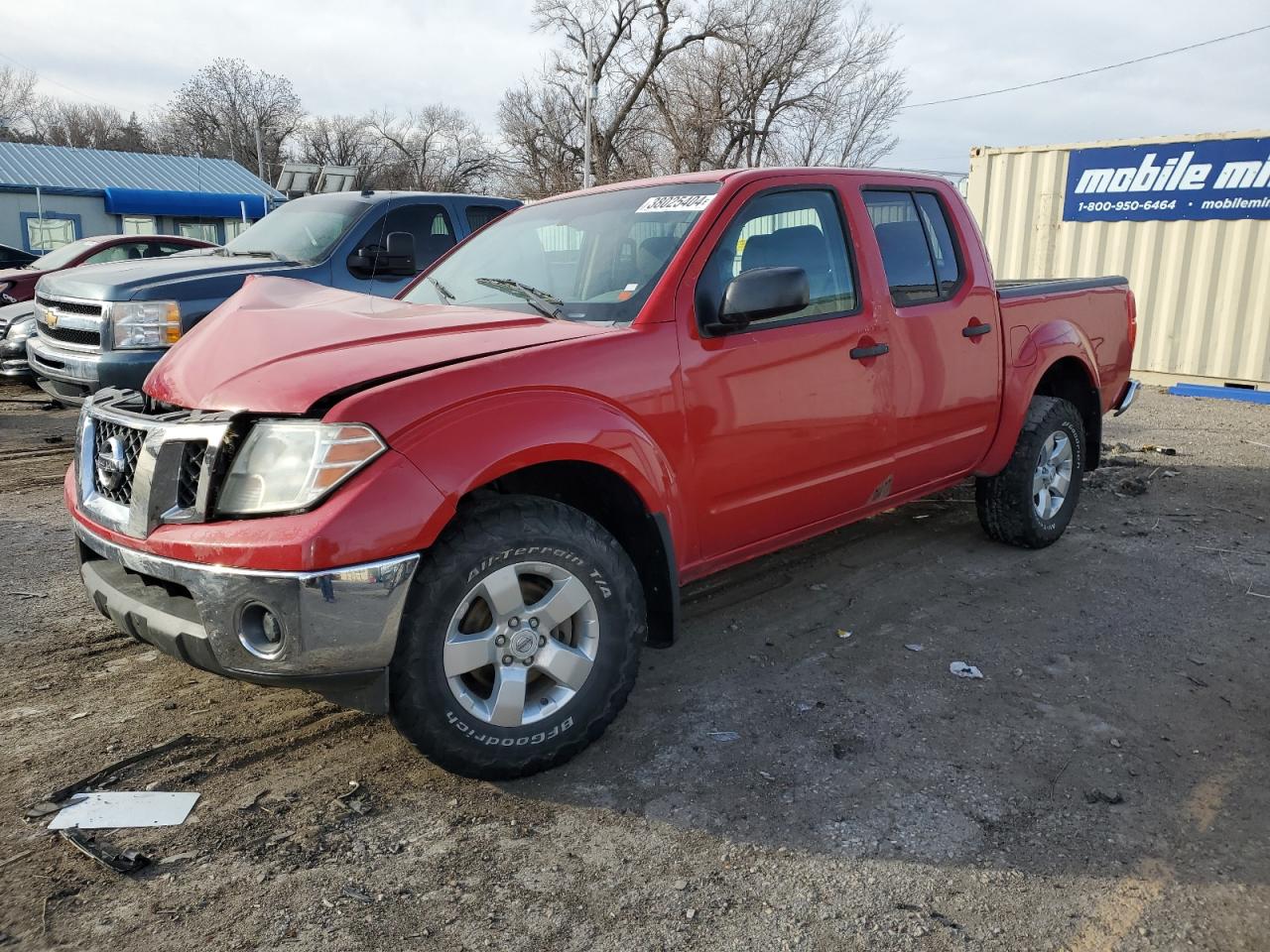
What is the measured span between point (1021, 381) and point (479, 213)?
15.6 feet

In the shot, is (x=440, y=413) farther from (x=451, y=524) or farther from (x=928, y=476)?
(x=928, y=476)

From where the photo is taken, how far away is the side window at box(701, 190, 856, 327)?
3.54 meters

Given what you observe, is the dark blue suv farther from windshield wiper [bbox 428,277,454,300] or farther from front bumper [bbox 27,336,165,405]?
windshield wiper [bbox 428,277,454,300]

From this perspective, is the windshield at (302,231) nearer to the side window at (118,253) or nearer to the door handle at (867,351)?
the side window at (118,253)

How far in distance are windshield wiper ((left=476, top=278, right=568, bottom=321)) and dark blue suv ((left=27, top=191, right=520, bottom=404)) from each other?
2496 mm

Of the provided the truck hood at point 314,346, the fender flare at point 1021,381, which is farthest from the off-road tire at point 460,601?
the fender flare at point 1021,381

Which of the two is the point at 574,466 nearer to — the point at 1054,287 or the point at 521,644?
the point at 521,644

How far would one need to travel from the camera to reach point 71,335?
23.6ft

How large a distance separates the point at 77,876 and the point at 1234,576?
5108mm

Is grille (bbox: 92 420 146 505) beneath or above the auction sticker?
beneath

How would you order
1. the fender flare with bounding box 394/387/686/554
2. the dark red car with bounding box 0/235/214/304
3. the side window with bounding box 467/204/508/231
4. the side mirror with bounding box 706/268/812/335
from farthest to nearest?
1. the dark red car with bounding box 0/235/214/304
2. the side window with bounding box 467/204/508/231
3. the side mirror with bounding box 706/268/812/335
4. the fender flare with bounding box 394/387/686/554

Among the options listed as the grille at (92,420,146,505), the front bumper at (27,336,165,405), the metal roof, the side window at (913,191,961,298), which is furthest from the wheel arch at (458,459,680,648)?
the metal roof

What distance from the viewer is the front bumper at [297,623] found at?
97.0 inches

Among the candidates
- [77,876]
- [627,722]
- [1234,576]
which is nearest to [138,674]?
[77,876]
